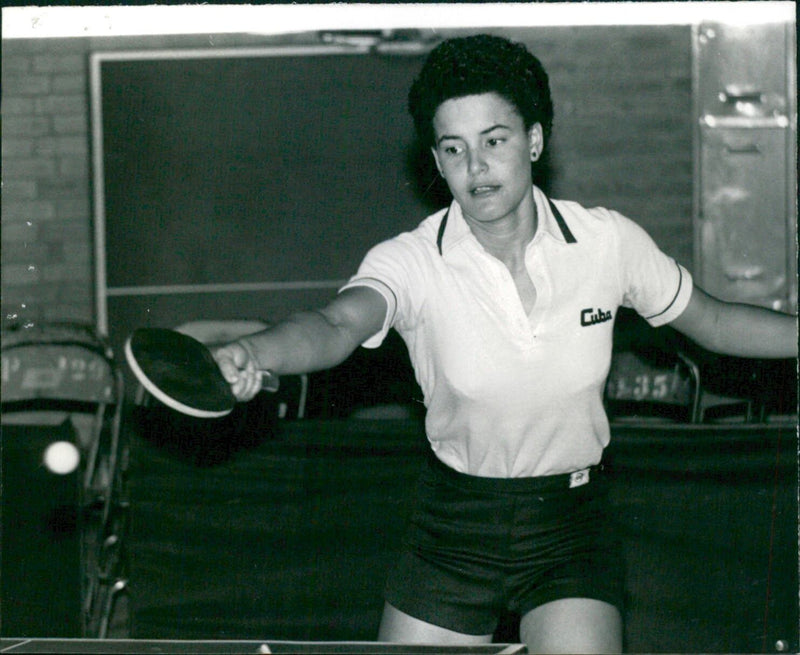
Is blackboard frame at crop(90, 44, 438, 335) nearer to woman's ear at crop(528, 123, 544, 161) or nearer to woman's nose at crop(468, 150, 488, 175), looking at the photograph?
woman's ear at crop(528, 123, 544, 161)

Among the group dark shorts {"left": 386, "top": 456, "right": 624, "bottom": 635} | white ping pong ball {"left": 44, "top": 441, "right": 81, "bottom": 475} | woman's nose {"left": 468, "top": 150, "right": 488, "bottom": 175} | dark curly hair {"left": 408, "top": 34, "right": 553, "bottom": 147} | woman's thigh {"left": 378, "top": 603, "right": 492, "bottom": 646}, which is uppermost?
dark curly hair {"left": 408, "top": 34, "right": 553, "bottom": 147}

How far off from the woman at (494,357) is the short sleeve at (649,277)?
5 cm

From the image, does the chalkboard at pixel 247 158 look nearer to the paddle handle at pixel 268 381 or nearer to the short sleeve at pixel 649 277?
the short sleeve at pixel 649 277

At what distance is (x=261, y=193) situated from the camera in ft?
22.7

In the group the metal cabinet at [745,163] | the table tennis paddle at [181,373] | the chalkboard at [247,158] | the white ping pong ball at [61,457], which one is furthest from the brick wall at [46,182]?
the table tennis paddle at [181,373]

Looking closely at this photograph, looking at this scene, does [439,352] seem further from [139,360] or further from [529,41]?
[529,41]

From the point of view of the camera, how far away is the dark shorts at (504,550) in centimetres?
288

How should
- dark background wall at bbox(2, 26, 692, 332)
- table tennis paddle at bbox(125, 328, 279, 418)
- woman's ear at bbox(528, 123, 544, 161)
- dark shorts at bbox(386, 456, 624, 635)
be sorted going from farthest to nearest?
dark background wall at bbox(2, 26, 692, 332) < woman's ear at bbox(528, 123, 544, 161) < dark shorts at bbox(386, 456, 624, 635) < table tennis paddle at bbox(125, 328, 279, 418)

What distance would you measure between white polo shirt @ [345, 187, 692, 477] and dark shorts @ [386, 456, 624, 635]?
0.24 ft

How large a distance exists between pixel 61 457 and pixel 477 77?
2.39m

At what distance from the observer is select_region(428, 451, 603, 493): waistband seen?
9.59 ft

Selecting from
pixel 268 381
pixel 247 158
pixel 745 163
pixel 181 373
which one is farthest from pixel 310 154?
pixel 181 373

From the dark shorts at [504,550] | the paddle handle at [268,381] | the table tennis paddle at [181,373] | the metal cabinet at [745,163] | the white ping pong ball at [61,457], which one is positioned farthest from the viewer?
the metal cabinet at [745,163]

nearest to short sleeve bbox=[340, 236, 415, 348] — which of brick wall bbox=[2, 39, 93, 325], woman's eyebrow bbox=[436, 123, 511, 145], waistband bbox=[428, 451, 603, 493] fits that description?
woman's eyebrow bbox=[436, 123, 511, 145]
